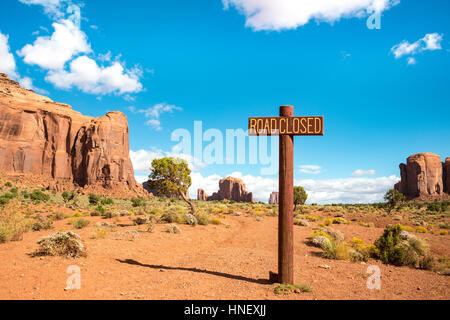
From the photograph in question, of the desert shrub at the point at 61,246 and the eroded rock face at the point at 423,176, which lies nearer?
the desert shrub at the point at 61,246

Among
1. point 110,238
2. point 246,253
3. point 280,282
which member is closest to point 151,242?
point 110,238

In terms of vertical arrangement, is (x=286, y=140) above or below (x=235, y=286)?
above

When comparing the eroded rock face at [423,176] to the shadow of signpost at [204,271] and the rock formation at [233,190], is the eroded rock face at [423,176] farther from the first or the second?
the shadow of signpost at [204,271]

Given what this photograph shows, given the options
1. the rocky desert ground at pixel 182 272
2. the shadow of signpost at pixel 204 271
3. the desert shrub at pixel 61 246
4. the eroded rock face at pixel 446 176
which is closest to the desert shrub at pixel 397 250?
the rocky desert ground at pixel 182 272

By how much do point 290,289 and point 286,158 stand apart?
331cm

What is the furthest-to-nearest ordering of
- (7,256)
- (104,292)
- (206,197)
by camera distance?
(206,197), (7,256), (104,292)

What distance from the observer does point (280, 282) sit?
6898mm

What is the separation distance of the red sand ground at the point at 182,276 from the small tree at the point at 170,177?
1042 centimetres

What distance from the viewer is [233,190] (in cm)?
15250

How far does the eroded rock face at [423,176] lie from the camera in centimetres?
8850

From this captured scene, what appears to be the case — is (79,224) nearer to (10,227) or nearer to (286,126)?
(10,227)

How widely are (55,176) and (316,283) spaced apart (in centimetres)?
8601
